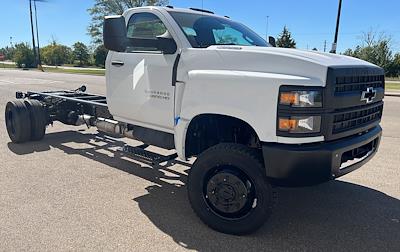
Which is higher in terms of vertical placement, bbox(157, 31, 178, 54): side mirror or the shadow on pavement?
bbox(157, 31, 178, 54): side mirror

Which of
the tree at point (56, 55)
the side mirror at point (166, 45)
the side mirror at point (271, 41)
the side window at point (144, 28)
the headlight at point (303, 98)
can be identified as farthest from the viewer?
the tree at point (56, 55)

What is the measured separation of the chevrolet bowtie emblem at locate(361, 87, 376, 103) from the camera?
332 centimetres

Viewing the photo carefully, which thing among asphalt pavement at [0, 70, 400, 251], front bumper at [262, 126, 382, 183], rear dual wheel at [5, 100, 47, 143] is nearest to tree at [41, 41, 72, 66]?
Result: rear dual wheel at [5, 100, 47, 143]

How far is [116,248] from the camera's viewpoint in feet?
10.0

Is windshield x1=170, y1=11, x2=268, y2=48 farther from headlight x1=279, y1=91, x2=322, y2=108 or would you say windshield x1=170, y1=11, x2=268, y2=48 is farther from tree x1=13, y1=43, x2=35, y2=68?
tree x1=13, y1=43, x2=35, y2=68

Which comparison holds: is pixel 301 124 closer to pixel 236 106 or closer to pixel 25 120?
pixel 236 106

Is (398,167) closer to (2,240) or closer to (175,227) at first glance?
(175,227)

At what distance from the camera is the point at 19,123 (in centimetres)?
654

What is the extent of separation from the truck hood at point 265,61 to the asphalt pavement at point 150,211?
1.56 meters

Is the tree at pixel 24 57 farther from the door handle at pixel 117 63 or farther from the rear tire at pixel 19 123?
the door handle at pixel 117 63

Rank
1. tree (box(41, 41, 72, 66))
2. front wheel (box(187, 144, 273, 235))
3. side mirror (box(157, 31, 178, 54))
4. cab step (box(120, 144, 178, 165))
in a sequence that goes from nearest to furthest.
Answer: front wheel (box(187, 144, 273, 235)) < side mirror (box(157, 31, 178, 54)) < cab step (box(120, 144, 178, 165)) < tree (box(41, 41, 72, 66))

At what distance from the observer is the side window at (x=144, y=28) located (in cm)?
408

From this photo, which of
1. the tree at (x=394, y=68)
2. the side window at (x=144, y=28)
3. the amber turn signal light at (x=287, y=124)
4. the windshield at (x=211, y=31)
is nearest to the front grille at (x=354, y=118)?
the amber turn signal light at (x=287, y=124)

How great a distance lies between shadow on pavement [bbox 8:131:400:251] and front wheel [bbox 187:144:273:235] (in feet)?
0.43
